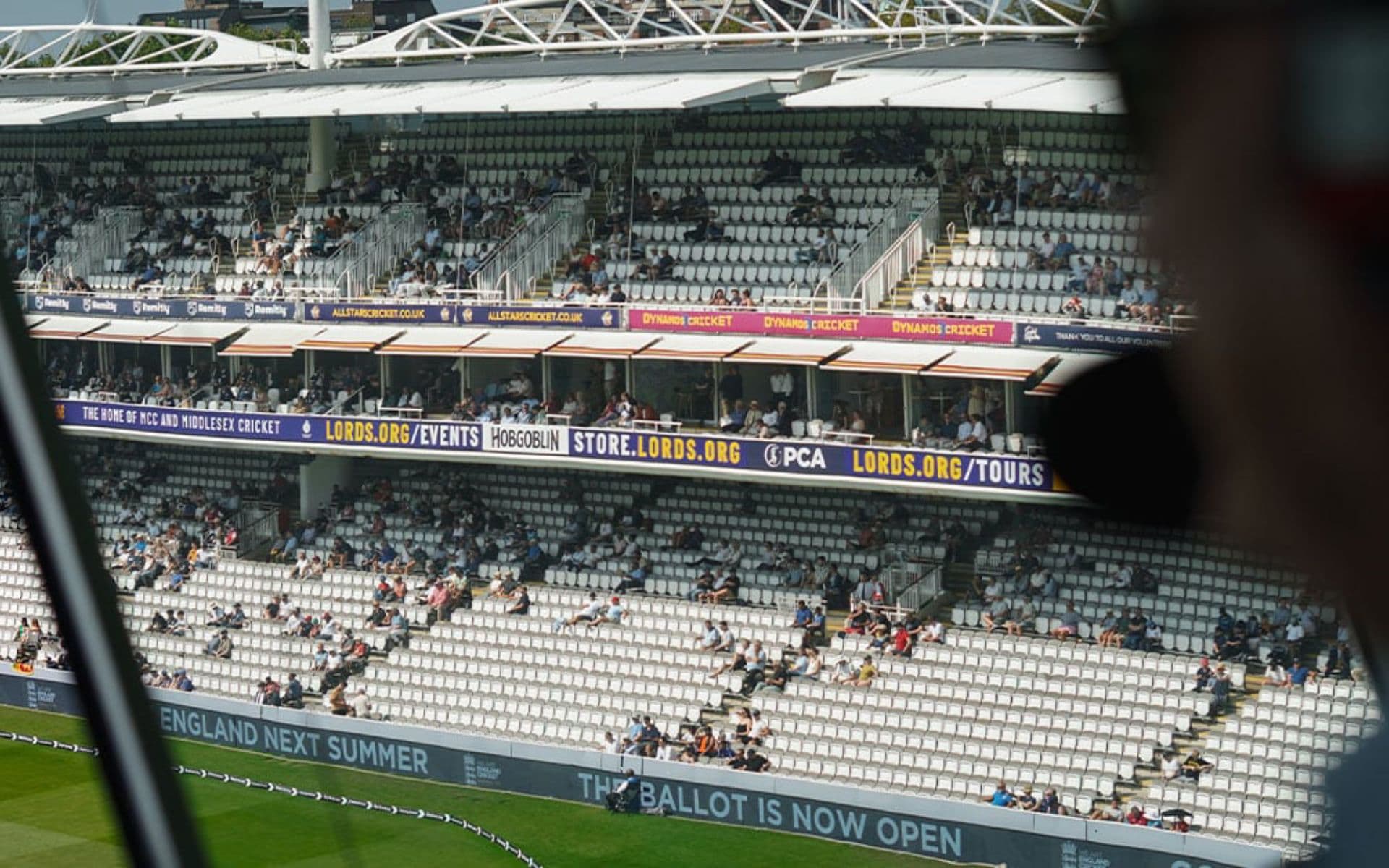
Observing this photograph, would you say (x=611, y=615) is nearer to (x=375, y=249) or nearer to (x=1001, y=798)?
(x=1001, y=798)

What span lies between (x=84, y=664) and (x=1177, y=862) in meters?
8.37

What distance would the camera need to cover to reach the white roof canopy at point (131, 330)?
52.0ft

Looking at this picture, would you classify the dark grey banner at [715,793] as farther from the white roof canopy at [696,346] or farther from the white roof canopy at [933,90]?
the white roof canopy at [933,90]

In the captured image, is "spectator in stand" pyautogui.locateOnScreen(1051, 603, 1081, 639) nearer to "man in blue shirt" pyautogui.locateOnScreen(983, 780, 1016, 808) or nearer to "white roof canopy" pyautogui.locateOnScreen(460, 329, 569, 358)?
"man in blue shirt" pyautogui.locateOnScreen(983, 780, 1016, 808)

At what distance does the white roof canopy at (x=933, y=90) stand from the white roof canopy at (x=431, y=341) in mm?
3556

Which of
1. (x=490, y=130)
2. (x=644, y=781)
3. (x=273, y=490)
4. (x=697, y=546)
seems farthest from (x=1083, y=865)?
(x=490, y=130)

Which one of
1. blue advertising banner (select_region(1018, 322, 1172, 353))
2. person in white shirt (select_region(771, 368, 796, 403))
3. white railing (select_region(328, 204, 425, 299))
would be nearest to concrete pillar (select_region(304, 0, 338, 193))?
white railing (select_region(328, 204, 425, 299))

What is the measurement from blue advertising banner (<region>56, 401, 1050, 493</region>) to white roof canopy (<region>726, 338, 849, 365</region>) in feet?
2.16

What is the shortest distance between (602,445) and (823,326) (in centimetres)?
212

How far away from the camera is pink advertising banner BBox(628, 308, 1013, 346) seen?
13000 millimetres

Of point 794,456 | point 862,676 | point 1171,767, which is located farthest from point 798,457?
point 1171,767

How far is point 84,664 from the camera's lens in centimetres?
65

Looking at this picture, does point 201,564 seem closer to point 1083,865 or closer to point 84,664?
point 1083,865

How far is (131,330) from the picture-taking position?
16.1 meters
